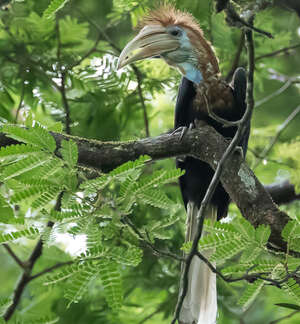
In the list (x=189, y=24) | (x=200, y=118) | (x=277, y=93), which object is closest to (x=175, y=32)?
(x=189, y=24)

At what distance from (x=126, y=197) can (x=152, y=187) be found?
16 centimetres

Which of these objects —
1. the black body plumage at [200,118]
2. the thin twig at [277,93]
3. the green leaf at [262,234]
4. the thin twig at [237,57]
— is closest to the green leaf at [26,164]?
the green leaf at [262,234]

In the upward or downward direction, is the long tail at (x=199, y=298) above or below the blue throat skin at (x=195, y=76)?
below

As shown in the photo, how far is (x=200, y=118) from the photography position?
3549mm

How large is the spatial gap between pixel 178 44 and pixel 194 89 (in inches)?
12.3

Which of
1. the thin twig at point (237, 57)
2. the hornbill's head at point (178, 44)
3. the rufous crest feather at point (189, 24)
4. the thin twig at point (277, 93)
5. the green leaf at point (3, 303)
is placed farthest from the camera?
the thin twig at point (277, 93)

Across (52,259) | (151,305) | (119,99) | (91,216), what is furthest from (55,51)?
(91,216)

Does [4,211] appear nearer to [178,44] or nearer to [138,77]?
[178,44]

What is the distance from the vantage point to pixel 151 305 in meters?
4.23

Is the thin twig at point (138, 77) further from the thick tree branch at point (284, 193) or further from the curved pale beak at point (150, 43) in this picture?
the thick tree branch at point (284, 193)

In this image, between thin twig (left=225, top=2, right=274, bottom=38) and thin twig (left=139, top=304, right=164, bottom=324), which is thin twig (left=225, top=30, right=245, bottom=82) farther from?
thin twig (left=225, top=2, right=274, bottom=38)

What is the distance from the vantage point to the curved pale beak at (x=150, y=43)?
11.0 feet

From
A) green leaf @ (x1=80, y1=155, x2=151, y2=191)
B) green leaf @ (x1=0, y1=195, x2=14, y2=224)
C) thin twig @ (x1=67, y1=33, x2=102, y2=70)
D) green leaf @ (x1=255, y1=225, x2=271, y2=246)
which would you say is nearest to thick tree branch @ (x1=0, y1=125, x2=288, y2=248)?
green leaf @ (x1=0, y1=195, x2=14, y2=224)

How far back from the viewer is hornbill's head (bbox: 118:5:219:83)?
3.51 m
